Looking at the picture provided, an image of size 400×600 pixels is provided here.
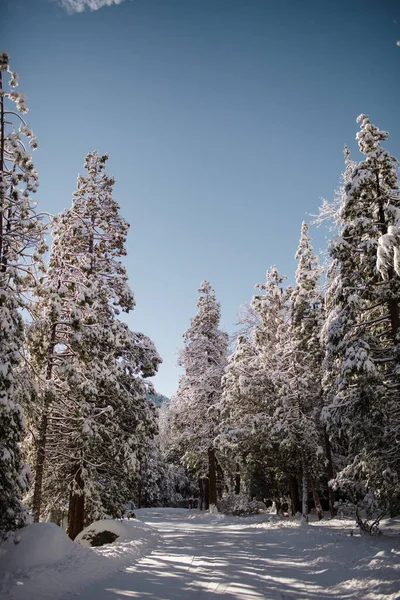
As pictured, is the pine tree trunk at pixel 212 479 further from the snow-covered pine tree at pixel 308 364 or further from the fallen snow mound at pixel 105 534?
the fallen snow mound at pixel 105 534

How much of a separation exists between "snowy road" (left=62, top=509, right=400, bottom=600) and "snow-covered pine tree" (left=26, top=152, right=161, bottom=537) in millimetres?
3679

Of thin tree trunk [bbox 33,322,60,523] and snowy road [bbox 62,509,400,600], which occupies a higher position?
thin tree trunk [bbox 33,322,60,523]

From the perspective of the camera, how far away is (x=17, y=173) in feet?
34.1

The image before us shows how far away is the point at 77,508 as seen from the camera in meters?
14.3

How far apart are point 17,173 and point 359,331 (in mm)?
11742

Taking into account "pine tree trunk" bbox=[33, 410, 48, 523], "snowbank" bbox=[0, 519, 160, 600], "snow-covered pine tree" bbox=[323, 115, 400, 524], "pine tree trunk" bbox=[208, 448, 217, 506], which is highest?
"snow-covered pine tree" bbox=[323, 115, 400, 524]

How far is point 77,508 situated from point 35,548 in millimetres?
6225

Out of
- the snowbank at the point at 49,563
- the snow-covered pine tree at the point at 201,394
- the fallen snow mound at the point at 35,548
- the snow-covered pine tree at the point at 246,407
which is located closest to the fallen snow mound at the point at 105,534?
the snowbank at the point at 49,563

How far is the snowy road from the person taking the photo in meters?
6.81

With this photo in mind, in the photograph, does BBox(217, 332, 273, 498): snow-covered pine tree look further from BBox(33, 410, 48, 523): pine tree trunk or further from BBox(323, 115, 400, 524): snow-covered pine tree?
BBox(33, 410, 48, 523): pine tree trunk

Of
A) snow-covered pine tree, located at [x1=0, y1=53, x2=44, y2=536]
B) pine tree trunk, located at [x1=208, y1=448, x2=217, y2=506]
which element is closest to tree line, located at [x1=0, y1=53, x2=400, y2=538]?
snow-covered pine tree, located at [x1=0, y1=53, x2=44, y2=536]

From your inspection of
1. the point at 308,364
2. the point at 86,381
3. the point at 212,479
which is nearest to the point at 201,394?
the point at 212,479

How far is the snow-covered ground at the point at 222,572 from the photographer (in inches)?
267

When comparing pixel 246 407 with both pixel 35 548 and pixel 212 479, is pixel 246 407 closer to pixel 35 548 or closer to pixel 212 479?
pixel 212 479
